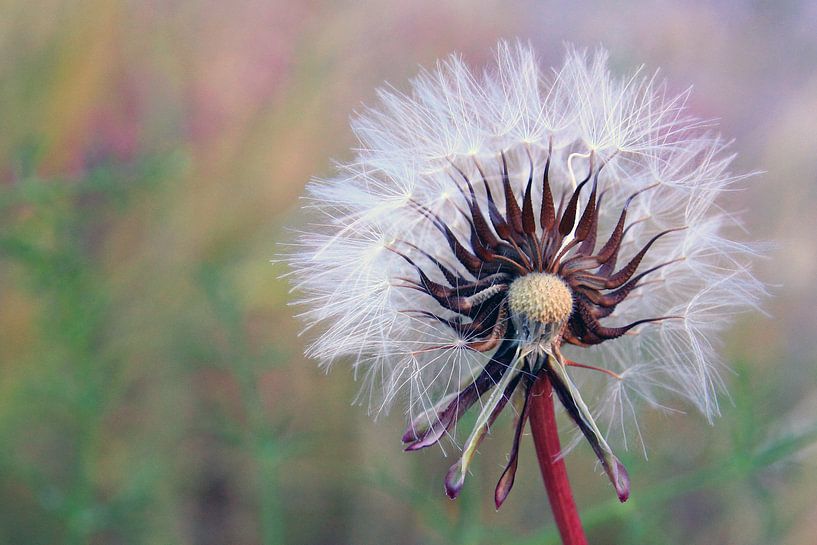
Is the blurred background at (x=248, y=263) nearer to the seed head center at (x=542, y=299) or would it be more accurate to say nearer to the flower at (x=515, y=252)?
the flower at (x=515, y=252)

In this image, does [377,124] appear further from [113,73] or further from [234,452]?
[113,73]

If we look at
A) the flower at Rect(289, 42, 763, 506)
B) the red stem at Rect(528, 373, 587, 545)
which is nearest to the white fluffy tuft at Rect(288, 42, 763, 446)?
the flower at Rect(289, 42, 763, 506)

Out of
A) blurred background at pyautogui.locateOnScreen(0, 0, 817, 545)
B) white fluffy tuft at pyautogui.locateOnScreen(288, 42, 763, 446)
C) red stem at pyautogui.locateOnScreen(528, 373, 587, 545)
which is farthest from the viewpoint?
blurred background at pyautogui.locateOnScreen(0, 0, 817, 545)

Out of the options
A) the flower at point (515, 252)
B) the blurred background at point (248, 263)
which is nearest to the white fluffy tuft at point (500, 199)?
the flower at point (515, 252)

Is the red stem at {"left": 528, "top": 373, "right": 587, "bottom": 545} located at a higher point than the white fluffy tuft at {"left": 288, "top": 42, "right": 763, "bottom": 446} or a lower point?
lower

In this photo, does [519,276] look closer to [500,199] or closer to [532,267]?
[532,267]

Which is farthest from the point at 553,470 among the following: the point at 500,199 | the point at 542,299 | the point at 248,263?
the point at 248,263

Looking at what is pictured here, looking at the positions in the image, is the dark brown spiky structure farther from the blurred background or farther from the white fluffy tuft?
the blurred background
